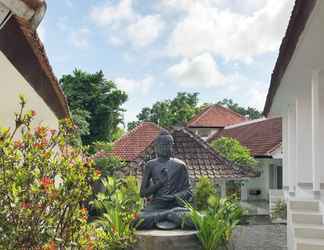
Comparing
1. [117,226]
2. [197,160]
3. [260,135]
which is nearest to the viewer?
[117,226]

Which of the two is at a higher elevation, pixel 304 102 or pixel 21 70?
pixel 304 102

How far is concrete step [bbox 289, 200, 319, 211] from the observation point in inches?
293

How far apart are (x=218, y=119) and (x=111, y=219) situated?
1145 inches

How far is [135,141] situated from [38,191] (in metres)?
20.6

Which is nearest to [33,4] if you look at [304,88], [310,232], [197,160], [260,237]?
[310,232]

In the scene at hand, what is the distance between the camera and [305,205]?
7.55 meters

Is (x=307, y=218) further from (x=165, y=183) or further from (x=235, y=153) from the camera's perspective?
(x=235, y=153)

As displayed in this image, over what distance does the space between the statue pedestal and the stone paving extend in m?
3.40

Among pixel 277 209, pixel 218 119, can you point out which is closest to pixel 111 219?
pixel 277 209

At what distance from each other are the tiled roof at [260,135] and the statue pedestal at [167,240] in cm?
1610

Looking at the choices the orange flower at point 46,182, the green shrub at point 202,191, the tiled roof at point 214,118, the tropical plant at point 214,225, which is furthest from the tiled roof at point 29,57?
the tiled roof at point 214,118

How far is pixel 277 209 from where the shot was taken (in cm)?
1432

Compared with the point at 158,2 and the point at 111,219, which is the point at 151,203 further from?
the point at 158,2

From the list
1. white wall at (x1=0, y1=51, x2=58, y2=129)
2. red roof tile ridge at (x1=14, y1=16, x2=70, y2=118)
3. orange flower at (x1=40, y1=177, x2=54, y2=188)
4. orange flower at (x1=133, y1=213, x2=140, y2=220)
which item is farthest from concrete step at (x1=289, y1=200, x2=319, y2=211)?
orange flower at (x1=40, y1=177, x2=54, y2=188)
